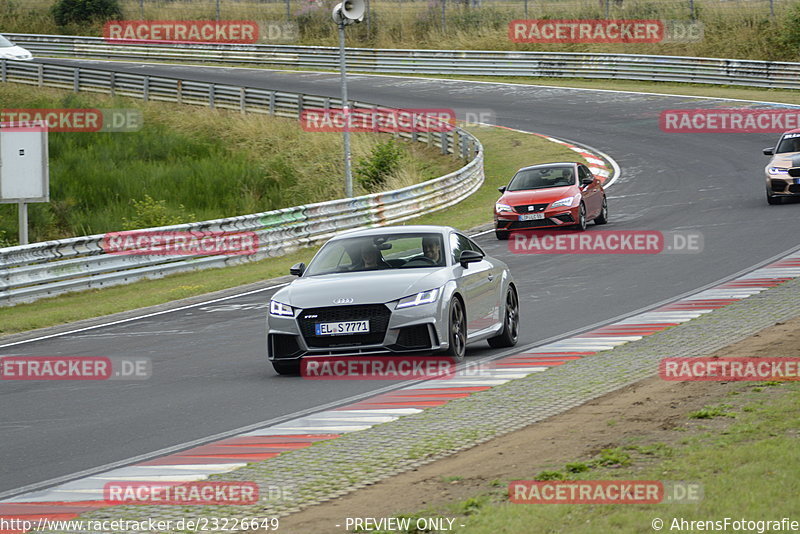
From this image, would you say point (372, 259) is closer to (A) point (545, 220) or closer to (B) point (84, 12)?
(A) point (545, 220)

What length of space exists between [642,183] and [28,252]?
1831cm

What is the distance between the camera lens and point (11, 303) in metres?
21.2

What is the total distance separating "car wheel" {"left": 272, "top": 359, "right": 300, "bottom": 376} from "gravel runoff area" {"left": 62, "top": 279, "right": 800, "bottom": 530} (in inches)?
95.4

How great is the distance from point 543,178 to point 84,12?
55736 millimetres

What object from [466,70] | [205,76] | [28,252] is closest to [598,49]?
[466,70]

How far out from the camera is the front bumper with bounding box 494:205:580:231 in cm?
2539

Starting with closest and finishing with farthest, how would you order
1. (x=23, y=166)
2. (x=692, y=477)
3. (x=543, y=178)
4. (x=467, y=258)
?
(x=692, y=477) → (x=467, y=258) → (x=23, y=166) → (x=543, y=178)

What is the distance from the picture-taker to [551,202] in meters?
25.5

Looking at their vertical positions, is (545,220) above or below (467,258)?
below

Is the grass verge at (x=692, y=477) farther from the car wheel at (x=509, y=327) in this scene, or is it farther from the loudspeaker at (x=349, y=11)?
the loudspeaker at (x=349, y=11)

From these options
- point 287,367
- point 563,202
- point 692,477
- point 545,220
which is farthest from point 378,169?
point 692,477

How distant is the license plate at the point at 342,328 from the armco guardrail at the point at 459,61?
42.1 m

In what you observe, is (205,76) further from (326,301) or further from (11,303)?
(326,301)

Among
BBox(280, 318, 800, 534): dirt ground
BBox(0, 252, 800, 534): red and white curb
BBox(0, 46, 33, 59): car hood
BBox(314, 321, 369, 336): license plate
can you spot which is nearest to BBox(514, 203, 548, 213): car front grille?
BBox(0, 252, 800, 534): red and white curb
